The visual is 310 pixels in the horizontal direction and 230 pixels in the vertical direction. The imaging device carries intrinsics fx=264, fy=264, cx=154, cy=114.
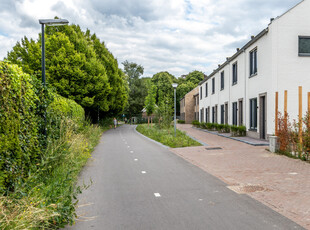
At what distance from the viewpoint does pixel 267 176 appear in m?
7.63

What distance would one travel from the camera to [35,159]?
6074 millimetres

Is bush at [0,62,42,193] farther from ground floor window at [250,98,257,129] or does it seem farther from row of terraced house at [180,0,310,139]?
ground floor window at [250,98,257,129]

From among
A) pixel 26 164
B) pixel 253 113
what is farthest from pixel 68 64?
pixel 26 164

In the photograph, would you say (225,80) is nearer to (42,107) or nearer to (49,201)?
(42,107)

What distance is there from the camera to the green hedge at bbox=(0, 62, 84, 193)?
14.4 feet

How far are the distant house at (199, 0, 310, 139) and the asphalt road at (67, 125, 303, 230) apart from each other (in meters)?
9.76

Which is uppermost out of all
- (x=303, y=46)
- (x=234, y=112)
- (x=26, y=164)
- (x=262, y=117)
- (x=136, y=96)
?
(x=136, y=96)

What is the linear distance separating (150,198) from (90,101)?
21.7 m

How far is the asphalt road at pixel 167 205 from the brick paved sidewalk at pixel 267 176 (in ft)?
1.09

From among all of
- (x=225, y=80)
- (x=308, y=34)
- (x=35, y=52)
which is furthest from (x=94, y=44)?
(x=308, y=34)

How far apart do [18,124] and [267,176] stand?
660 centimetres

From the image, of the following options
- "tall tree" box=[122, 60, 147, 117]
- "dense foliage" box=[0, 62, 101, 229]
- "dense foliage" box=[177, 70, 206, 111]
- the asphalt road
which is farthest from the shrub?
"tall tree" box=[122, 60, 147, 117]

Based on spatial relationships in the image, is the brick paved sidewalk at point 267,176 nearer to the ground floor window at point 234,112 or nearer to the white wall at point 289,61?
the white wall at point 289,61

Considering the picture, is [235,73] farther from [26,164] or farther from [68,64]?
[26,164]
